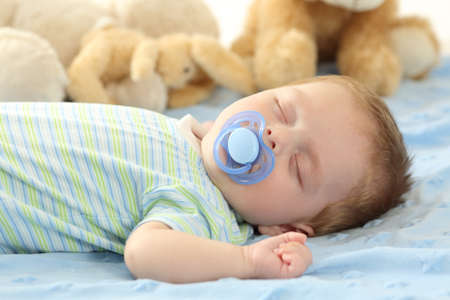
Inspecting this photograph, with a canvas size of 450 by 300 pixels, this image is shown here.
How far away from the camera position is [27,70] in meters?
1.41

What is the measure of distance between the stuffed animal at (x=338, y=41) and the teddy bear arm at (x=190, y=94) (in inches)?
6.5

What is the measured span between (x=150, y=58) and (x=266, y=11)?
1.71ft

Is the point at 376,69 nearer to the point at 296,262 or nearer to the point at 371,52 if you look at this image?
the point at 371,52

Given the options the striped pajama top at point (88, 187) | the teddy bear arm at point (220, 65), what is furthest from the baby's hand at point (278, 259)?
the teddy bear arm at point (220, 65)

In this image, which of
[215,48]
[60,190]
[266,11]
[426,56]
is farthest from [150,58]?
[426,56]

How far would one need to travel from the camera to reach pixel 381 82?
1.83 m

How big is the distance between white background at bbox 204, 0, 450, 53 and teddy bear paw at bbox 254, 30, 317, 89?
81 centimetres

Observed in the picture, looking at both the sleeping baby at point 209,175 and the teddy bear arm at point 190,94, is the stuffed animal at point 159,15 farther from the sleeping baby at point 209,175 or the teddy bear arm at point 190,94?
the sleeping baby at point 209,175

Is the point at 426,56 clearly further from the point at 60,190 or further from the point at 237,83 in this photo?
the point at 60,190

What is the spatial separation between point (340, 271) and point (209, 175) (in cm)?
31

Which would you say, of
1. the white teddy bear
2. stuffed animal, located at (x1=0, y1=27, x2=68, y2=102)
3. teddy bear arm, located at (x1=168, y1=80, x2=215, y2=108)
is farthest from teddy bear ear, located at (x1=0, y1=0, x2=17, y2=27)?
teddy bear arm, located at (x1=168, y1=80, x2=215, y2=108)

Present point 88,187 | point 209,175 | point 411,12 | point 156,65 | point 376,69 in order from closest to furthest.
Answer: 1. point 88,187
2. point 209,175
3. point 156,65
4. point 376,69
5. point 411,12

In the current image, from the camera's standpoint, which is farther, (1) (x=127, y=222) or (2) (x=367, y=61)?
(2) (x=367, y=61)

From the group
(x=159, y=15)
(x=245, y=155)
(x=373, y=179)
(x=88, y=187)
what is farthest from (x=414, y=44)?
(x=88, y=187)
